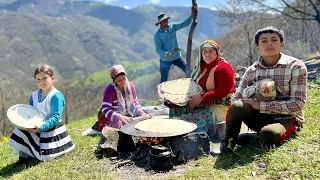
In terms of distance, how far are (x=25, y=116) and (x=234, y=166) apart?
3183 mm

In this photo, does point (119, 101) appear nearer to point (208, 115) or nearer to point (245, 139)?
point (208, 115)

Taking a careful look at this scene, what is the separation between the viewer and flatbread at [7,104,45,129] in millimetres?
4621

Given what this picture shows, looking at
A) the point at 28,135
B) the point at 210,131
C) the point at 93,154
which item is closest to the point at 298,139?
the point at 210,131

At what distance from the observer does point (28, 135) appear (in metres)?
4.90

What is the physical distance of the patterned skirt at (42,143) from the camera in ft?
15.8

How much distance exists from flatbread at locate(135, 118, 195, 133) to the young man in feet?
2.12

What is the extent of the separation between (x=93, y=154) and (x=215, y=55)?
2474 millimetres

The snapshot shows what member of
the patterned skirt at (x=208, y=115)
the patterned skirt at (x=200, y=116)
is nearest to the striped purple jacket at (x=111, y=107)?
the patterned skirt at (x=200, y=116)

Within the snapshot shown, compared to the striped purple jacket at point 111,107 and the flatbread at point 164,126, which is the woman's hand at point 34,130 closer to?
the striped purple jacket at point 111,107

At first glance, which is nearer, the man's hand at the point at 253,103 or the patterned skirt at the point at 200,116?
the man's hand at the point at 253,103

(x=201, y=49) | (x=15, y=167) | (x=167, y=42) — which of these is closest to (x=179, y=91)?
(x=201, y=49)

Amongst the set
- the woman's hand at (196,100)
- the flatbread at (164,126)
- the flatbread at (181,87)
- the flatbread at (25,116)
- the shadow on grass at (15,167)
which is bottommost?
the shadow on grass at (15,167)

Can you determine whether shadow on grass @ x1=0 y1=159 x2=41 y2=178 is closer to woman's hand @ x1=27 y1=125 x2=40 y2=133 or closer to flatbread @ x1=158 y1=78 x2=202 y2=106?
woman's hand @ x1=27 y1=125 x2=40 y2=133

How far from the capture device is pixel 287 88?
3.82 m
